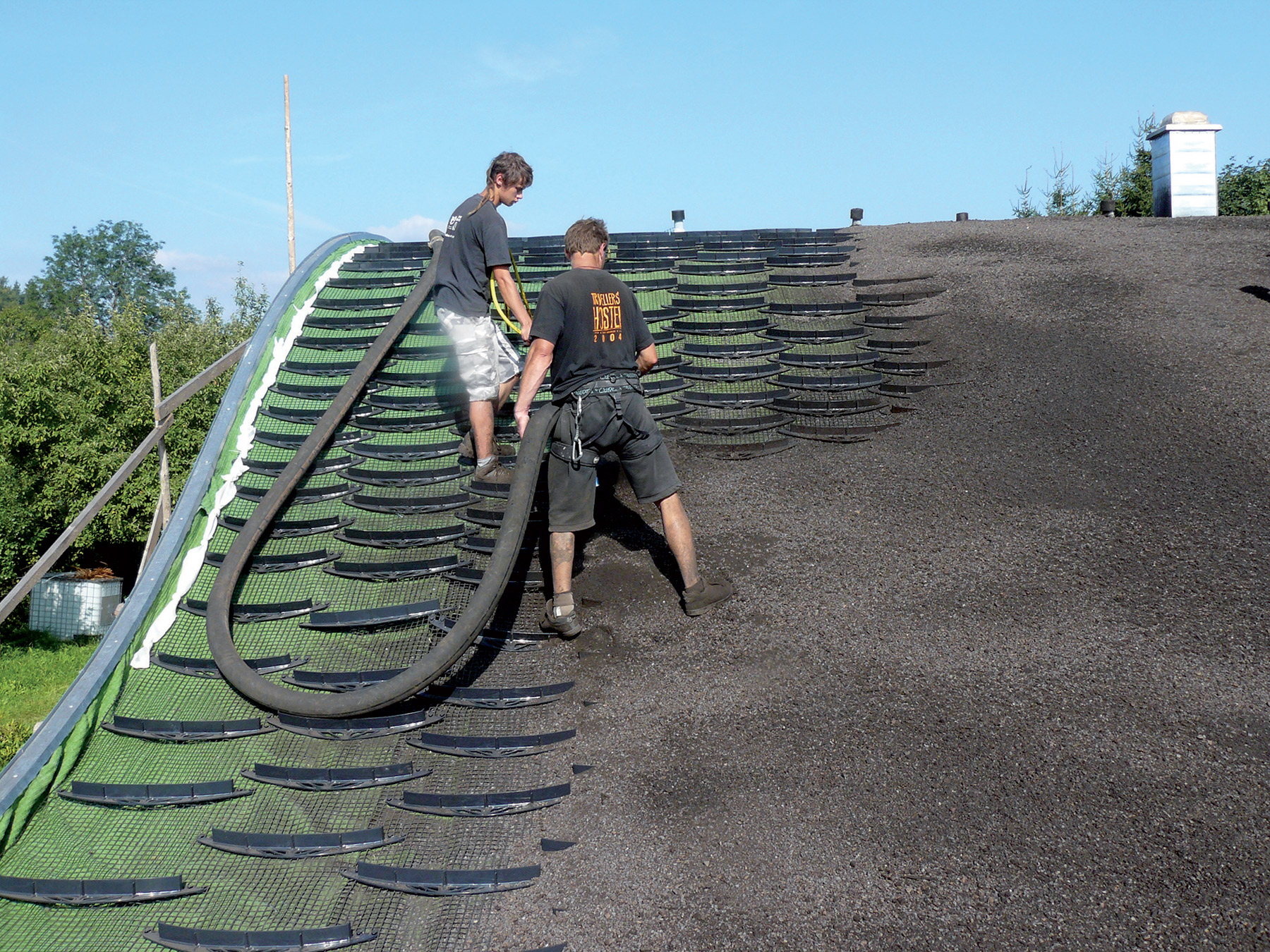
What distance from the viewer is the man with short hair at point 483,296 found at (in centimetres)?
482

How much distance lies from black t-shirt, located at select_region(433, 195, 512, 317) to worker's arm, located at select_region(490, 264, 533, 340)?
46 millimetres

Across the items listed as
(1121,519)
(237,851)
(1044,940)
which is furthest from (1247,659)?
(237,851)

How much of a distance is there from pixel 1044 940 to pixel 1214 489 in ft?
9.58

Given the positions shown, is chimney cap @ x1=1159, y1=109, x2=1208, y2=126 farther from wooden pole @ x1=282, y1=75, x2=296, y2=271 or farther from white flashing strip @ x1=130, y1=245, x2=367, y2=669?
wooden pole @ x1=282, y1=75, x2=296, y2=271

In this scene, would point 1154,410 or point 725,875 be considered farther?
point 1154,410

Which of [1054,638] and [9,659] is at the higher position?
[1054,638]

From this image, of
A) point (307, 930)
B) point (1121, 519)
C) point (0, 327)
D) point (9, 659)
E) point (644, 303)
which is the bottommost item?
point (9, 659)

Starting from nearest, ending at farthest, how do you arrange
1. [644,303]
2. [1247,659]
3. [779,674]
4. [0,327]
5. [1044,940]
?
[1044,940], [1247,659], [779,674], [644,303], [0,327]

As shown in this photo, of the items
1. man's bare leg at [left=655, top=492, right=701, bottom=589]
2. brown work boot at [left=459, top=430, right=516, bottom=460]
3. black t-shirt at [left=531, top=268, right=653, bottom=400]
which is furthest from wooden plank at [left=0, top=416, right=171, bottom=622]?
man's bare leg at [left=655, top=492, right=701, bottom=589]

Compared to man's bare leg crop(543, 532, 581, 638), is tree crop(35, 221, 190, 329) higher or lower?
higher

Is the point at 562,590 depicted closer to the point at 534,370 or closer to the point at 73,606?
the point at 534,370

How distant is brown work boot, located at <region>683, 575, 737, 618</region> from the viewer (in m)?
4.02

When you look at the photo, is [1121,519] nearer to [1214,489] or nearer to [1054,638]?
[1214,489]

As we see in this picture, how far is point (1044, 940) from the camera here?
2.48 meters
